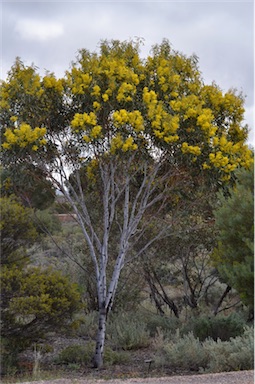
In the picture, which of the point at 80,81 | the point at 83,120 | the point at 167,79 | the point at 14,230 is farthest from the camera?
the point at 14,230

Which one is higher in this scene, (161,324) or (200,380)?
(161,324)

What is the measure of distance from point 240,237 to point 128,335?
219 inches

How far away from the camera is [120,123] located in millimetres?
10016

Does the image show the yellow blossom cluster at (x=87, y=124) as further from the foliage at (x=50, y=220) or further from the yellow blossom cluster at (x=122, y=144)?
the foliage at (x=50, y=220)

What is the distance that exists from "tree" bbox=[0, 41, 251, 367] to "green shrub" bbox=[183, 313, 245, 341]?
7.26ft

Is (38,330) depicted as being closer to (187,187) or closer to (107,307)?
(107,307)

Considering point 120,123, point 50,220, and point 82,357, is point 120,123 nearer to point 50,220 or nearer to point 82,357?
point 82,357

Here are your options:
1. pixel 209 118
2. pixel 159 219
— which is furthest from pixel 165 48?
pixel 159 219

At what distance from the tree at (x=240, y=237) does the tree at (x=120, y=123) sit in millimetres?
2467

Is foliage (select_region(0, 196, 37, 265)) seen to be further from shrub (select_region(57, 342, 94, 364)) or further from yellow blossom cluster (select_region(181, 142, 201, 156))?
yellow blossom cluster (select_region(181, 142, 201, 156))

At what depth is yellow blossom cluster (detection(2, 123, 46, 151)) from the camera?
1020cm

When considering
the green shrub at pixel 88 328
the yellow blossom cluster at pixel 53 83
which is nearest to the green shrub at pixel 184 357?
the green shrub at pixel 88 328

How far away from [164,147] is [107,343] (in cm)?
479

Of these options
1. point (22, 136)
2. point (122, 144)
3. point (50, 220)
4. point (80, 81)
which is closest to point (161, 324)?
point (122, 144)
